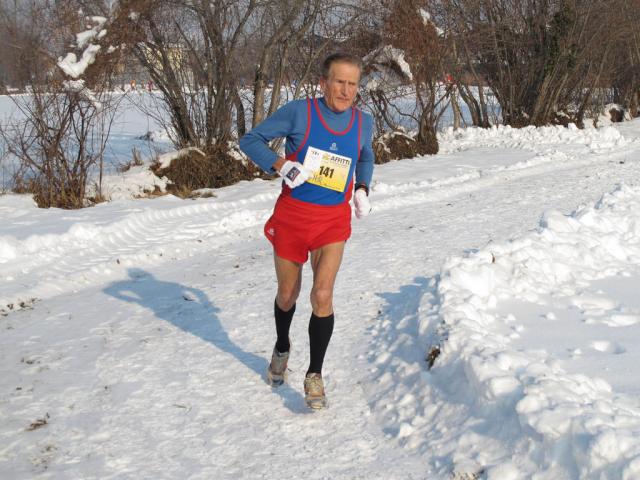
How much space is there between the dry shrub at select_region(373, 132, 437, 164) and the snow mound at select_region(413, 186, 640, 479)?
925 cm

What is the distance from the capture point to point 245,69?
44.2 ft

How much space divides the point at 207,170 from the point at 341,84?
874 cm

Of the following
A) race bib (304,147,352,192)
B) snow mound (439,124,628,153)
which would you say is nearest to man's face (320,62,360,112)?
race bib (304,147,352,192)

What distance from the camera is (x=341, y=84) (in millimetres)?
3557

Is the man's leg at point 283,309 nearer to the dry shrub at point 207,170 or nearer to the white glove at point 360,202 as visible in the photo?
the white glove at point 360,202

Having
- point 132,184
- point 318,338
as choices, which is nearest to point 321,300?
point 318,338

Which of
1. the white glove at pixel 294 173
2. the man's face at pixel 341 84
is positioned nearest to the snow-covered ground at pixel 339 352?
the white glove at pixel 294 173

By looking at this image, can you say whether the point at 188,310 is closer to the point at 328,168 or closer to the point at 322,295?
the point at 322,295

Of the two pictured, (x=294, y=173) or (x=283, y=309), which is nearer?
(x=294, y=173)

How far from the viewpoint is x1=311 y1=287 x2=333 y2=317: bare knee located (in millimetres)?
3750

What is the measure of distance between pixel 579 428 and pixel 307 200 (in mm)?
1731

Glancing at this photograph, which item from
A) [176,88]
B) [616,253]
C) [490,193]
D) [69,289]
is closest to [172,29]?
[176,88]

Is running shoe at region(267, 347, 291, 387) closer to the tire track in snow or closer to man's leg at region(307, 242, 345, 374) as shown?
man's leg at region(307, 242, 345, 374)

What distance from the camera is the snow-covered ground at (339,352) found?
322 cm
